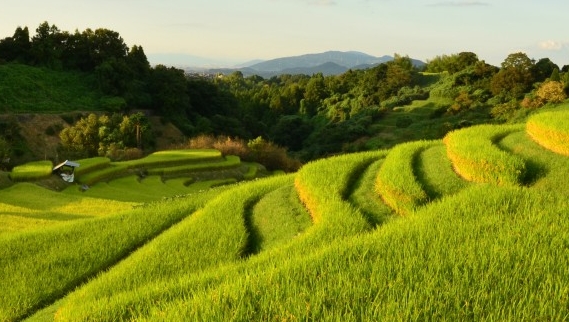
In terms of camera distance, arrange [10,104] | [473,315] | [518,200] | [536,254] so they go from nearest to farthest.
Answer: [473,315] → [536,254] → [518,200] → [10,104]

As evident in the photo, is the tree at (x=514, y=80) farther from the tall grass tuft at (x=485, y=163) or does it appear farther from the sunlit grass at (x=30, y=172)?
the tall grass tuft at (x=485, y=163)

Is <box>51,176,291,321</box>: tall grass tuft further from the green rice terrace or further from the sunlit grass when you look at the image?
the sunlit grass

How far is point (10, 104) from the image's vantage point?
5194 cm

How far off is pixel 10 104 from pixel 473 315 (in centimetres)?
5944

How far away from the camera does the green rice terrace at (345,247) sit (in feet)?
12.3

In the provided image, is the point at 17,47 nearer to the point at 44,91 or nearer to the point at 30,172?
the point at 44,91

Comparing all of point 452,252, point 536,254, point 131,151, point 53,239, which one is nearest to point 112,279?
point 53,239

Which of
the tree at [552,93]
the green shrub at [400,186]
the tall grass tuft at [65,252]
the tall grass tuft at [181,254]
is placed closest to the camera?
the tall grass tuft at [181,254]

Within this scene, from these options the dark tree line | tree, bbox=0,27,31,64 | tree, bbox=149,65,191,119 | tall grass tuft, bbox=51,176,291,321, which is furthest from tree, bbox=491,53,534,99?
tree, bbox=0,27,31,64

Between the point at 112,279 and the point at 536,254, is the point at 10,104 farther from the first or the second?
the point at 536,254

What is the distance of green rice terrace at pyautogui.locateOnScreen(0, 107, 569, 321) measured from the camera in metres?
3.74

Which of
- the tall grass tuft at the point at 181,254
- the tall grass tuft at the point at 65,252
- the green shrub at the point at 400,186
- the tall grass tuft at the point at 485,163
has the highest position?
the tall grass tuft at the point at 485,163

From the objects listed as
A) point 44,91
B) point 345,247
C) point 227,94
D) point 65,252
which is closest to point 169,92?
point 227,94

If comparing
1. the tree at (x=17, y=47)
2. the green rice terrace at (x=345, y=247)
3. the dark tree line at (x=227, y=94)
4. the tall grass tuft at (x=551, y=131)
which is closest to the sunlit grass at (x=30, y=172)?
the green rice terrace at (x=345, y=247)
